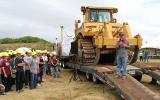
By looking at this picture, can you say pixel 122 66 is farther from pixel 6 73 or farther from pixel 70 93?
pixel 6 73

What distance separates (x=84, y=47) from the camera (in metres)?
19.8

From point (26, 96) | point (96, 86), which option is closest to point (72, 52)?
point (96, 86)

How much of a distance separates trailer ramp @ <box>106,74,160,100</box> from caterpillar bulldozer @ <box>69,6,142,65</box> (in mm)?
3616

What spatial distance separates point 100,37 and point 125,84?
456 cm

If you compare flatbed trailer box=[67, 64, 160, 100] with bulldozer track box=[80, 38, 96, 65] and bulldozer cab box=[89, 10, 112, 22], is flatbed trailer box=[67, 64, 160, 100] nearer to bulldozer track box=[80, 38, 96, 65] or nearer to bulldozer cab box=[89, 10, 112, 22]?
bulldozer track box=[80, 38, 96, 65]

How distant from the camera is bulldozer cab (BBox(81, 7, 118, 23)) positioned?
69.1 ft

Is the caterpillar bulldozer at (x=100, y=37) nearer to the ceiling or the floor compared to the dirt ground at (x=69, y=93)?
nearer to the ceiling

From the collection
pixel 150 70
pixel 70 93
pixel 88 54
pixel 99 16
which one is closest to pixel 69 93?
pixel 70 93

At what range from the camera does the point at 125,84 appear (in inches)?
550

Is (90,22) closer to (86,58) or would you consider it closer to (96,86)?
(86,58)

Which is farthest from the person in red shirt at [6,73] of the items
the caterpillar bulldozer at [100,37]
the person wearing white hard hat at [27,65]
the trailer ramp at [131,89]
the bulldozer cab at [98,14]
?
the bulldozer cab at [98,14]

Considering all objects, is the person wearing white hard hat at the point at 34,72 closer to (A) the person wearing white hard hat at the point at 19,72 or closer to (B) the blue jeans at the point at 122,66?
(A) the person wearing white hard hat at the point at 19,72

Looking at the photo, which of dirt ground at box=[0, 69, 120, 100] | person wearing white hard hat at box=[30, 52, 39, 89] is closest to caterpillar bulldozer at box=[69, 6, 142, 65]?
dirt ground at box=[0, 69, 120, 100]

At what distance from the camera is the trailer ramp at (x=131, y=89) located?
40.3ft
